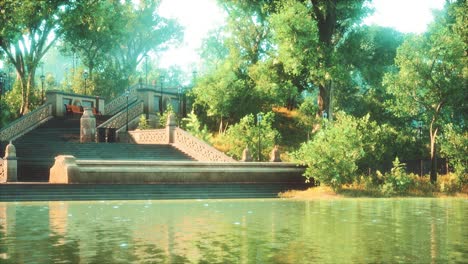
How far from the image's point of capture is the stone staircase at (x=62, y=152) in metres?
35.4

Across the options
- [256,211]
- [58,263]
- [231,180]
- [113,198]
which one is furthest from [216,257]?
[231,180]

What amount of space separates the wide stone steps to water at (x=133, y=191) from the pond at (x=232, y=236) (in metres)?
6.98

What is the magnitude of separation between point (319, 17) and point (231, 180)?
17.3 m

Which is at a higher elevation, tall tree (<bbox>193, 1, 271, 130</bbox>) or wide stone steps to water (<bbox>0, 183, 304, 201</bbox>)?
tall tree (<bbox>193, 1, 271, 130</bbox>)

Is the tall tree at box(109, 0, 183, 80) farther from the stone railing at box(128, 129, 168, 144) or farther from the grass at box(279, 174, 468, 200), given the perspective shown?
the grass at box(279, 174, 468, 200)

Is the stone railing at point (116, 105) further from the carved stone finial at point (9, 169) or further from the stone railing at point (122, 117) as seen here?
the carved stone finial at point (9, 169)

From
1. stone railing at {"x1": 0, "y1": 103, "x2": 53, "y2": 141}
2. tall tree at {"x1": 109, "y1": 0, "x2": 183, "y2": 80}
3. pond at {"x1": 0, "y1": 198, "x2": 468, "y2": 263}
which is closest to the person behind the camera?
pond at {"x1": 0, "y1": 198, "x2": 468, "y2": 263}

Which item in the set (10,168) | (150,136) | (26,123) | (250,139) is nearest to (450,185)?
(250,139)

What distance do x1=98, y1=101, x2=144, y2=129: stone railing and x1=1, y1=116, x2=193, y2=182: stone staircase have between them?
12.3 feet

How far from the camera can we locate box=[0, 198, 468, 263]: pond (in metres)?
10.3

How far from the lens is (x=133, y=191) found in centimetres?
2992

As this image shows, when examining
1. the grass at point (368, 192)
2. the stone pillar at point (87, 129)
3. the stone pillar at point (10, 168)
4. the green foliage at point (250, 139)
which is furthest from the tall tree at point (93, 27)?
the grass at point (368, 192)

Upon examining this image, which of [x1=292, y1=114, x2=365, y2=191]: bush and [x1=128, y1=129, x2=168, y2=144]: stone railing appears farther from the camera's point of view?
[x1=128, y1=129, x2=168, y2=144]: stone railing

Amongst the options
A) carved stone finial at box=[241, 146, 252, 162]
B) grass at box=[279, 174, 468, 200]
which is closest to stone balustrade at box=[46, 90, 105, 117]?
carved stone finial at box=[241, 146, 252, 162]
